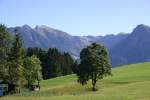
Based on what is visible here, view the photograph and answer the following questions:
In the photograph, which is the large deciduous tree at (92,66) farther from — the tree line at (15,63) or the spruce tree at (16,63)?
the tree line at (15,63)

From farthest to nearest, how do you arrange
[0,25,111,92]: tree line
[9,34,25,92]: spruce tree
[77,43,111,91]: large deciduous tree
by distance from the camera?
[77,43,111,91]: large deciduous tree < [9,34,25,92]: spruce tree < [0,25,111,92]: tree line

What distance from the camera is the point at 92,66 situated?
96500mm

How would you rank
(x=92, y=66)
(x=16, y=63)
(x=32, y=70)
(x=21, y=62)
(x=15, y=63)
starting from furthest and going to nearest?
(x=32, y=70)
(x=21, y=62)
(x=16, y=63)
(x=15, y=63)
(x=92, y=66)

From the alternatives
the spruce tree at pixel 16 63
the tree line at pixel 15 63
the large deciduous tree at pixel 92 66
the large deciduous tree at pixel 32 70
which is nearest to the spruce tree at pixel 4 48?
the tree line at pixel 15 63

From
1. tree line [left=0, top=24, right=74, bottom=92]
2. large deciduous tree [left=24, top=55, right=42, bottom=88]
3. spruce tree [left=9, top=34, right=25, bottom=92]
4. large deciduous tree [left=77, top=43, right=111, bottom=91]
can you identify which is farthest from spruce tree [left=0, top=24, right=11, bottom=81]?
large deciduous tree [left=24, top=55, right=42, bottom=88]

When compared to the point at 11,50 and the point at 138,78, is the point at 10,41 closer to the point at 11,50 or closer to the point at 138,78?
the point at 11,50

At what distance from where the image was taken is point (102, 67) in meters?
98.1

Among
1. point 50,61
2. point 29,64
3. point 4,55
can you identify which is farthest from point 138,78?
point 50,61

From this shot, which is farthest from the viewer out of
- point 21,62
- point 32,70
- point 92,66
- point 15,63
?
point 32,70

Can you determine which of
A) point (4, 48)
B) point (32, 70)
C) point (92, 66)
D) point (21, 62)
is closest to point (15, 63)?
point (21, 62)

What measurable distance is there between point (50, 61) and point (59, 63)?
5.37 m

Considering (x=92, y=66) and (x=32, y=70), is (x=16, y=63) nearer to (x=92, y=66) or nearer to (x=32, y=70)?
(x=92, y=66)

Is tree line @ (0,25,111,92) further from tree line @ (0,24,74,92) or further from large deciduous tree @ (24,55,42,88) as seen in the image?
large deciduous tree @ (24,55,42,88)

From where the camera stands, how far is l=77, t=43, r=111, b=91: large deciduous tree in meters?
97.1
